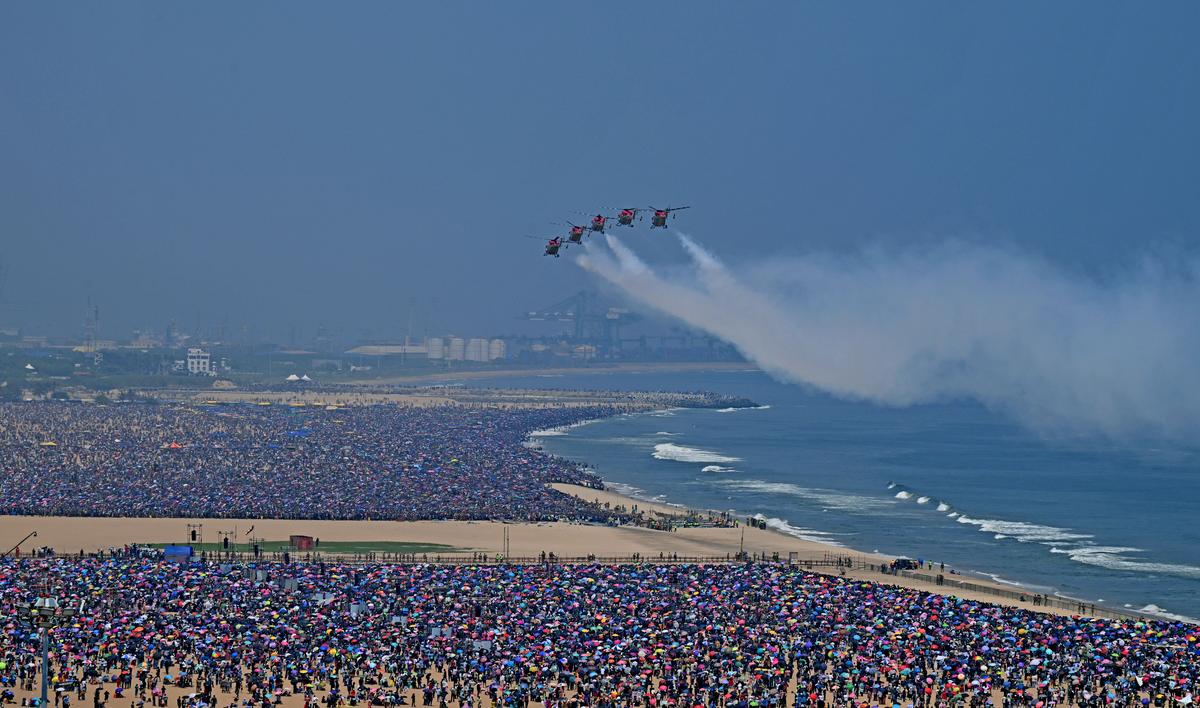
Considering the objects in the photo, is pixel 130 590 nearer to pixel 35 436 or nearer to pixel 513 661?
pixel 513 661

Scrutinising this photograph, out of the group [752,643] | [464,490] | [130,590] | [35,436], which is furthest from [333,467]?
[752,643]

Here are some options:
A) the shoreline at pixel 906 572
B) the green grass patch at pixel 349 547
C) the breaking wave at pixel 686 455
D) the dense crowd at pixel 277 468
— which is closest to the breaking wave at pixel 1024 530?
the shoreline at pixel 906 572

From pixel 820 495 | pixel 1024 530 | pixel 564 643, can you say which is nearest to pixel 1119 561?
pixel 1024 530

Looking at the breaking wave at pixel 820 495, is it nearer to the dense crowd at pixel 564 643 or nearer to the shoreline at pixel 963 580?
the shoreline at pixel 963 580

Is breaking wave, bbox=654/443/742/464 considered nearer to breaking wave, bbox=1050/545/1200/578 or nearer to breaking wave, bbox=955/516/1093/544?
breaking wave, bbox=955/516/1093/544

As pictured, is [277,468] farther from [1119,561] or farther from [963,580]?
[1119,561]

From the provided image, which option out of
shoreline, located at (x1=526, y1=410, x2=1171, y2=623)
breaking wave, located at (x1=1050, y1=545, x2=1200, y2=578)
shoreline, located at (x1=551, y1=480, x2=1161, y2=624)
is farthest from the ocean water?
shoreline, located at (x1=551, y1=480, x2=1161, y2=624)
